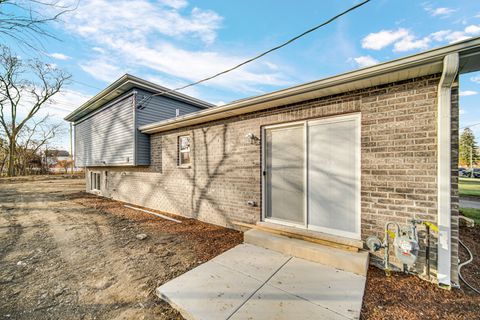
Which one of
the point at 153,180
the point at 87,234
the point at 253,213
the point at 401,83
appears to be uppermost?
the point at 401,83

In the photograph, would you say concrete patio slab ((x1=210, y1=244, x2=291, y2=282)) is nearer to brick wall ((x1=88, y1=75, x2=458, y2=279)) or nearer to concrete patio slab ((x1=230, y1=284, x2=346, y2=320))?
concrete patio slab ((x1=230, y1=284, x2=346, y2=320))

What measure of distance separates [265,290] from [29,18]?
5477 millimetres

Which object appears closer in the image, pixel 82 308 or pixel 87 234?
pixel 82 308

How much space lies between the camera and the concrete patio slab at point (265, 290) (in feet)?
6.86

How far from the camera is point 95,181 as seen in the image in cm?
1135

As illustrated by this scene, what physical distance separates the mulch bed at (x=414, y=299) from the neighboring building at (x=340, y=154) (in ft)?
0.69

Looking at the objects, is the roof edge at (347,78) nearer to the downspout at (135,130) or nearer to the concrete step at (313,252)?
the concrete step at (313,252)

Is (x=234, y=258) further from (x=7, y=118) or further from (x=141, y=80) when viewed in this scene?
(x=7, y=118)

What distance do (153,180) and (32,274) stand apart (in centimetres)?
443

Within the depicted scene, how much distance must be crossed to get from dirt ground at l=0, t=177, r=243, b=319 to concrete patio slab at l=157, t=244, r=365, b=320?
0.28m

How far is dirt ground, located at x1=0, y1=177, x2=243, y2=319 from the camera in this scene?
90.7 inches

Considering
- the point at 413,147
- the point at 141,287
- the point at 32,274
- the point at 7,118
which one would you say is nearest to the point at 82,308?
the point at 141,287

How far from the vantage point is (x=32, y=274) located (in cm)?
303

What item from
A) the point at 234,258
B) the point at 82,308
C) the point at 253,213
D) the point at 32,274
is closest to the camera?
the point at 82,308
